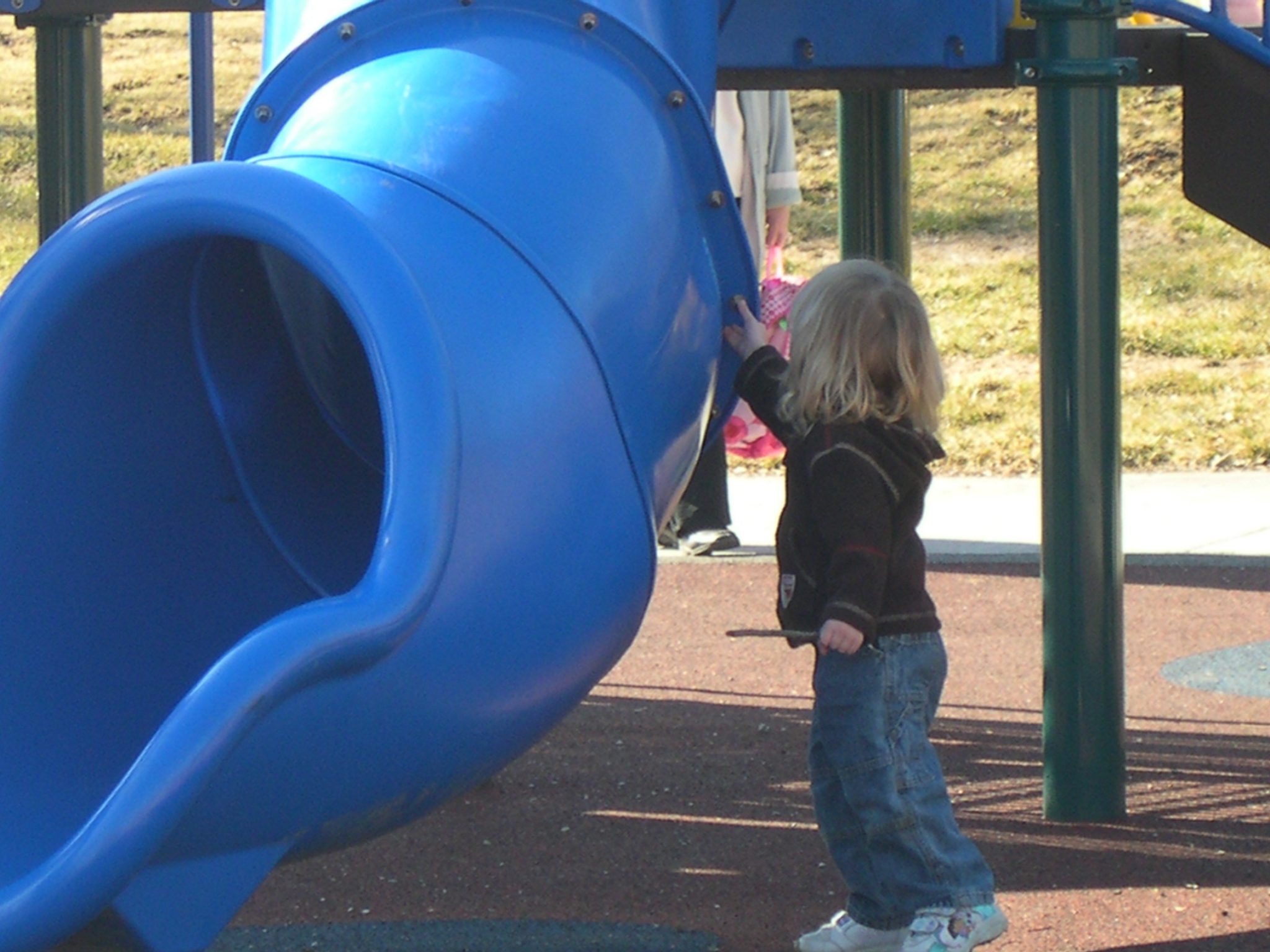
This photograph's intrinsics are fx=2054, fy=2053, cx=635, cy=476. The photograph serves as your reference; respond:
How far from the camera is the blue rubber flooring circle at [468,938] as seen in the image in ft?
11.4

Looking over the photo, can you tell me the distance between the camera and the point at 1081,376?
Answer: 4000mm

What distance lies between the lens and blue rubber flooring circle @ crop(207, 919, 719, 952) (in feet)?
11.4

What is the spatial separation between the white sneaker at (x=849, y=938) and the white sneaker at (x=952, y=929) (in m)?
0.05

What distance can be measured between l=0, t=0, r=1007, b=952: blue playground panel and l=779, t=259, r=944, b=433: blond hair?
0.13 meters

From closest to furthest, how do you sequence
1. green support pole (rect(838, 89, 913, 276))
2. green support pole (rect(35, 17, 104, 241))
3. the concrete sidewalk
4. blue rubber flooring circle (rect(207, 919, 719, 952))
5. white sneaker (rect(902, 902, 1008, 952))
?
white sneaker (rect(902, 902, 1008, 952)), blue rubber flooring circle (rect(207, 919, 719, 952)), green support pole (rect(35, 17, 104, 241)), green support pole (rect(838, 89, 913, 276)), the concrete sidewalk

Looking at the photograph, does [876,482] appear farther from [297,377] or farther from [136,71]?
[136,71]

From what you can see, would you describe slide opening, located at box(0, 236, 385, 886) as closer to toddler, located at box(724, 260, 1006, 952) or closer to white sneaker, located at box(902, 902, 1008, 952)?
→ toddler, located at box(724, 260, 1006, 952)

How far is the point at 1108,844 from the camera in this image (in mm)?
3988

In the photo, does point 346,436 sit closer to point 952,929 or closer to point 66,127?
point 952,929

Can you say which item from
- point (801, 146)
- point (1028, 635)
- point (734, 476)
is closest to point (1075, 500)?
point (1028, 635)

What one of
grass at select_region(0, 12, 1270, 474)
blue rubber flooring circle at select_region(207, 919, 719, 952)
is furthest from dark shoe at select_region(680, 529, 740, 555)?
blue rubber flooring circle at select_region(207, 919, 719, 952)

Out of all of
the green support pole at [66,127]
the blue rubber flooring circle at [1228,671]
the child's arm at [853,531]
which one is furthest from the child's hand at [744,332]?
the green support pole at [66,127]

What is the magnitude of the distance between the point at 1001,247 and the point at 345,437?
33.1 ft

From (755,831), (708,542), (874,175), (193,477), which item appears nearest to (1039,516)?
(708,542)
